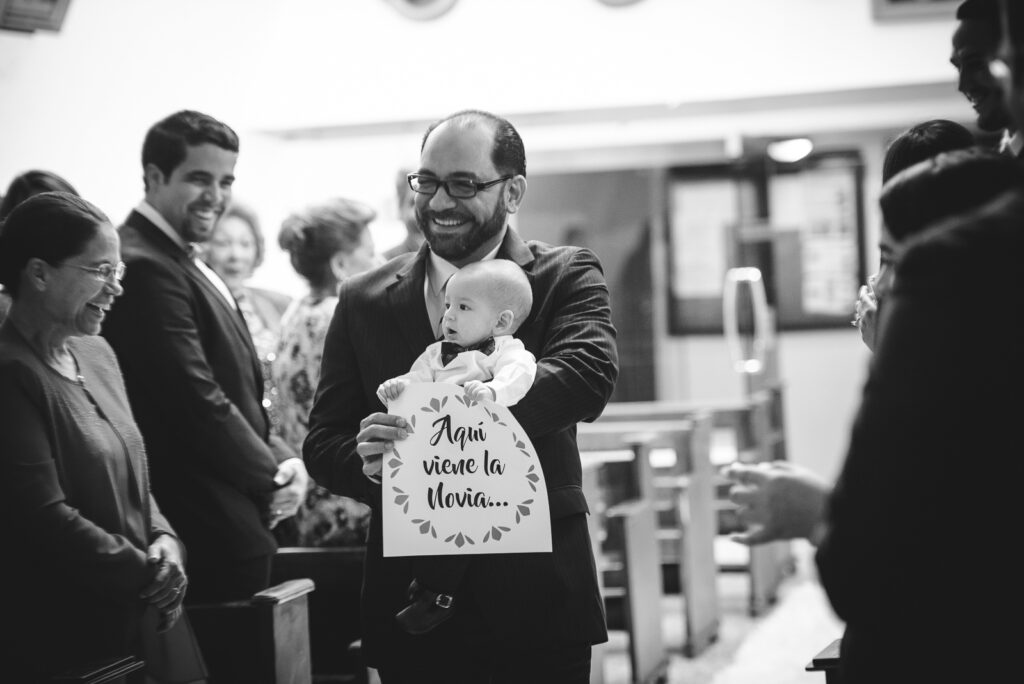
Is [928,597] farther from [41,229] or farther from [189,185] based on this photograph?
[189,185]

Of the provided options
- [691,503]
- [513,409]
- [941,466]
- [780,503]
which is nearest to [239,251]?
[691,503]

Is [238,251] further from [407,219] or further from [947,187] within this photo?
[947,187]

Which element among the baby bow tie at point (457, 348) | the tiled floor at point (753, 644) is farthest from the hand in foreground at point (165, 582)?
the tiled floor at point (753, 644)

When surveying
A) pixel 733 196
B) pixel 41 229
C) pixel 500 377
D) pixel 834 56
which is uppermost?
pixel 834 56

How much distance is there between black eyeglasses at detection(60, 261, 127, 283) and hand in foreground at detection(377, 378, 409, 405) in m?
0.69

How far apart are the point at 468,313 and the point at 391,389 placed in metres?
0.17

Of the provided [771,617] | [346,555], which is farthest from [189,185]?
[771,617]

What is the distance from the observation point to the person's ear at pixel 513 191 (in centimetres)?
192

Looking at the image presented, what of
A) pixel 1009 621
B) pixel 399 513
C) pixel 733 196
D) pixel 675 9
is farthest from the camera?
pixel 733 196

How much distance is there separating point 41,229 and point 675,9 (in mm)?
4580

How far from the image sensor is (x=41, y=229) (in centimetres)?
211

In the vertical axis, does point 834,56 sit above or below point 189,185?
above

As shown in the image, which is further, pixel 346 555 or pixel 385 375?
pixel 346 555

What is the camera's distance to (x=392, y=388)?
5.75 ft
